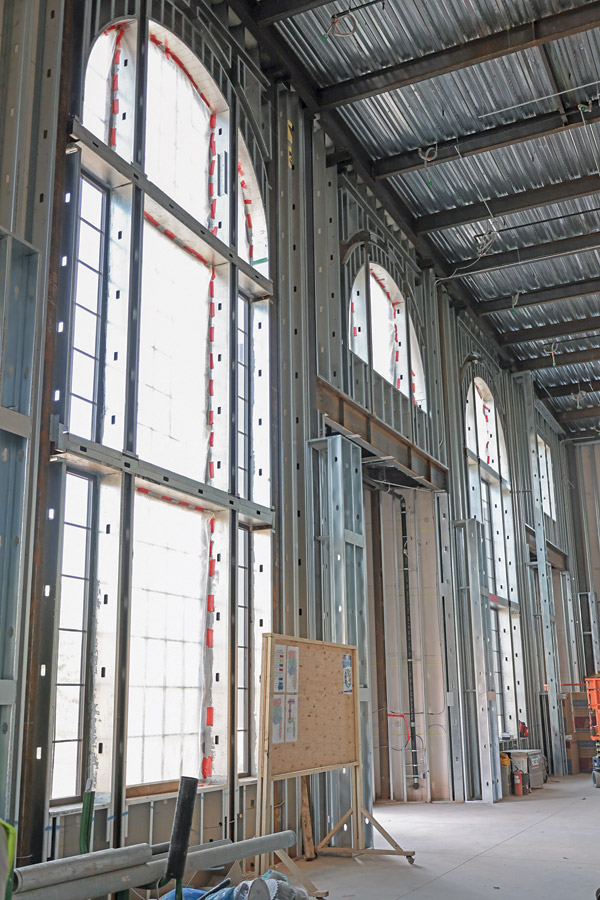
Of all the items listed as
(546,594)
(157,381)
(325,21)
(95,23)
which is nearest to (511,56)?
(325,21)

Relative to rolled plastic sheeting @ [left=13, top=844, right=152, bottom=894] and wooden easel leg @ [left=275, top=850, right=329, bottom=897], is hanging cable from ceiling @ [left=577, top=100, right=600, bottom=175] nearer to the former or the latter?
wooden easel leg @ [left=275, top=850, right=329, bottom=897]

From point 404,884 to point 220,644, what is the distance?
Result: 12.0 feet

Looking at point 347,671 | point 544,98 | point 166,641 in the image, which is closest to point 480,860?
point 347,671

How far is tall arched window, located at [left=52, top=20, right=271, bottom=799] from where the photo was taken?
9320 millimetres

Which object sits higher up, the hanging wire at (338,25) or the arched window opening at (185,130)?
the hanging wire at (338,25)

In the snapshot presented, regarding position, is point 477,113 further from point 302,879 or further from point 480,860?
point 302,879

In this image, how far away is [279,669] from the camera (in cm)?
1031

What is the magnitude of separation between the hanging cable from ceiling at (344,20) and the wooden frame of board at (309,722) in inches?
371

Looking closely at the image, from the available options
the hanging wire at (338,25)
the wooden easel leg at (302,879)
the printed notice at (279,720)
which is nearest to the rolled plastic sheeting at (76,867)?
the wooden easel leg at (302,879)

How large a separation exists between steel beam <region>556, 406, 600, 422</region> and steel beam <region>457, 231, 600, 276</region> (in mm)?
13109

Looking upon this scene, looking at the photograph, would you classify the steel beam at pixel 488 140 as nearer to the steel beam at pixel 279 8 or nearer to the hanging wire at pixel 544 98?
the hanging wire at pixel 544 98

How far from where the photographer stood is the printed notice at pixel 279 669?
10.2m

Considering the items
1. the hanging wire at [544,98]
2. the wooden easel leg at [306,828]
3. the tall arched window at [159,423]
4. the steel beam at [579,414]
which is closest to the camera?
the tall arched window at [159,423]

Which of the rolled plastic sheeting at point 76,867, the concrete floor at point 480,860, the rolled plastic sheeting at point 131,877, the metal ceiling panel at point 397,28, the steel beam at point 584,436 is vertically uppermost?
the metal ceiling panel at point 397,28
